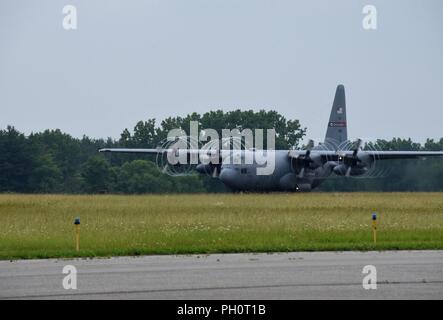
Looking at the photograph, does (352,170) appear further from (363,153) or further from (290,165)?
(290,165)

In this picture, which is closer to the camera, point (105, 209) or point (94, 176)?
point (105, 209)

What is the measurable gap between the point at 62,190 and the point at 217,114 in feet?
113

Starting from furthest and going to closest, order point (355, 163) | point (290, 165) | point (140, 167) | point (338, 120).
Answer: point (140, 167)
point (338, 120)
point (290, 165)
point (355, 163)

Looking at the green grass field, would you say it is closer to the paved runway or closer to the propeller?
the paved runway

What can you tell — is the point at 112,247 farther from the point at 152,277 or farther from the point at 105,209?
the point at 105,209

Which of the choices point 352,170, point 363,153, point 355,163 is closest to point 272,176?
point 352,170

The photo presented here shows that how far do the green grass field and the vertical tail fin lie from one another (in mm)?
30506

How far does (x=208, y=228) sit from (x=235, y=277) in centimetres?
1280

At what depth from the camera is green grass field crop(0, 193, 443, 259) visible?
25.9m

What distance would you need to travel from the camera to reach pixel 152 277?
748 inches

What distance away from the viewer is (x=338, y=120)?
254 feet

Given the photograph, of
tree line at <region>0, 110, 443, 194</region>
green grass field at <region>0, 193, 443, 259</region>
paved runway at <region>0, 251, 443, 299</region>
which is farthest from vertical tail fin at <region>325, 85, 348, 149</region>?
paved runway at <region>0, 251, 443, 299</region>
